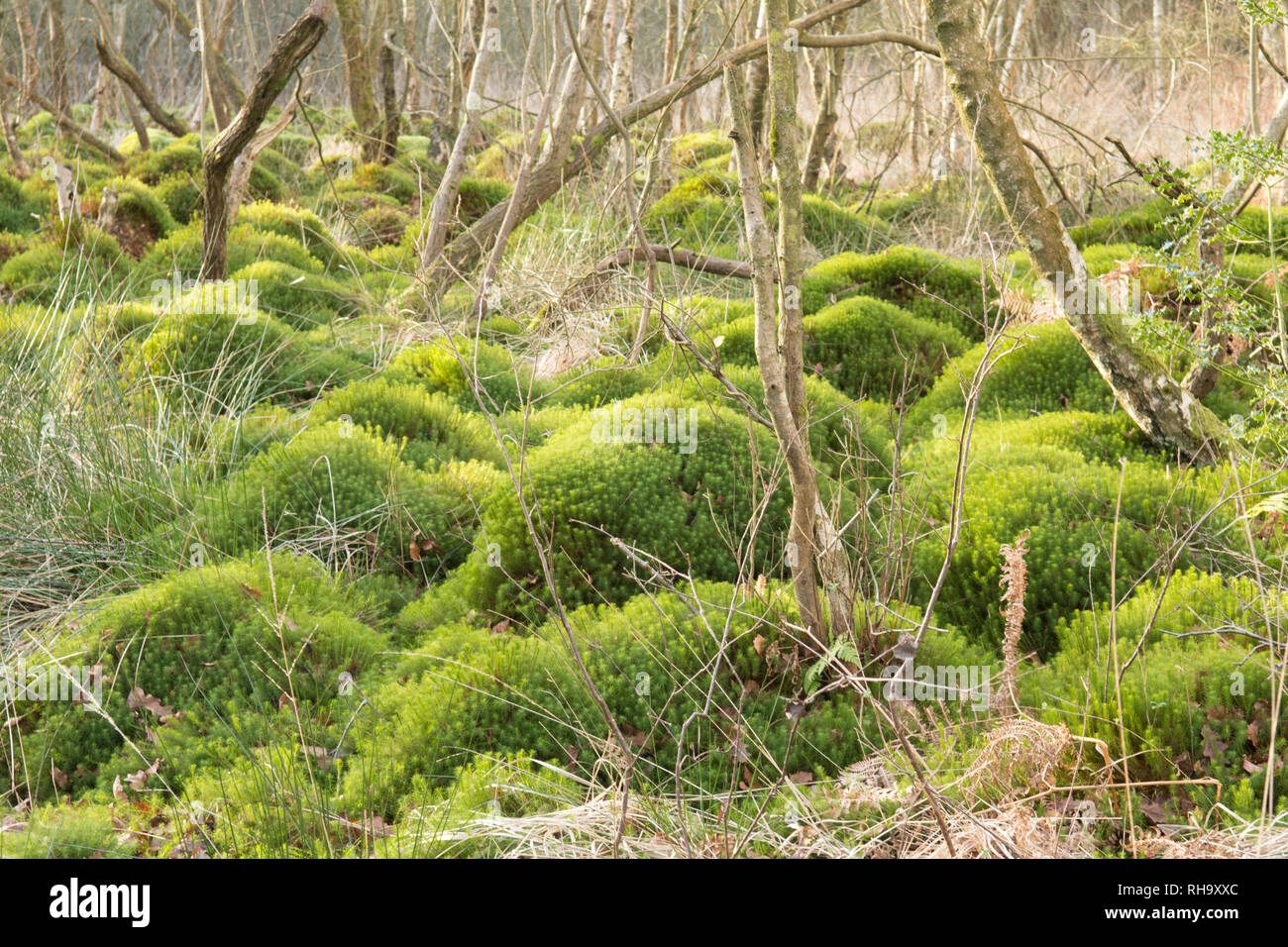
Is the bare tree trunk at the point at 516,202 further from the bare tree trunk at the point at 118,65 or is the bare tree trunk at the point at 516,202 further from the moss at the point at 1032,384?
the bare tree trunk at the point at 118,65

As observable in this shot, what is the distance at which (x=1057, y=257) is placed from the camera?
477cm

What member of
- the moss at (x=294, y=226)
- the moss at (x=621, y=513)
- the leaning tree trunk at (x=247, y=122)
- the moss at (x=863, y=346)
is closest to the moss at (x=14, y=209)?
the moss at (x=294, y=226)

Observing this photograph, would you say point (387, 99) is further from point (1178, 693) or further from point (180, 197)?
point (1178, 693)

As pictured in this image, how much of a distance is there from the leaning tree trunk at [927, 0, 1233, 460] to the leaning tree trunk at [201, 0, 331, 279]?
4301 millimetres

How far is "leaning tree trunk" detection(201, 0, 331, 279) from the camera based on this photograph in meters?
6.89

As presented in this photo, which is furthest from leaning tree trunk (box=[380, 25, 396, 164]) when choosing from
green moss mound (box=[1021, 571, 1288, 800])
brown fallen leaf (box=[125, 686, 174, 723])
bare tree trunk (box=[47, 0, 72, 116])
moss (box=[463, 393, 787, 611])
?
green moss mound (box=[1021, 571, 1288, 800])

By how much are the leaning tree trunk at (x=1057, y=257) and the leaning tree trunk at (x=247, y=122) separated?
430cm

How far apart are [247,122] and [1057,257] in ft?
17.8

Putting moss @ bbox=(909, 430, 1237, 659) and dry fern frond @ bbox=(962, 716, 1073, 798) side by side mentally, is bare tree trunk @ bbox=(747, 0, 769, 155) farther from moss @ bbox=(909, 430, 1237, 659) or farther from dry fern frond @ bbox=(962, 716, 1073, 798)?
dry fern frond @ bbox=(962, 716, 1073, 798)

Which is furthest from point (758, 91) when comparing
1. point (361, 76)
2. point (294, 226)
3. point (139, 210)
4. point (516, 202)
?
point (361, 76)

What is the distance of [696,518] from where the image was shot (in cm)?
489

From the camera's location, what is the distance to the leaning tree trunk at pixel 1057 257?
4.41 meters

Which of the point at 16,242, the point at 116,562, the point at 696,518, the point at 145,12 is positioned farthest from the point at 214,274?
the point at 145,12
